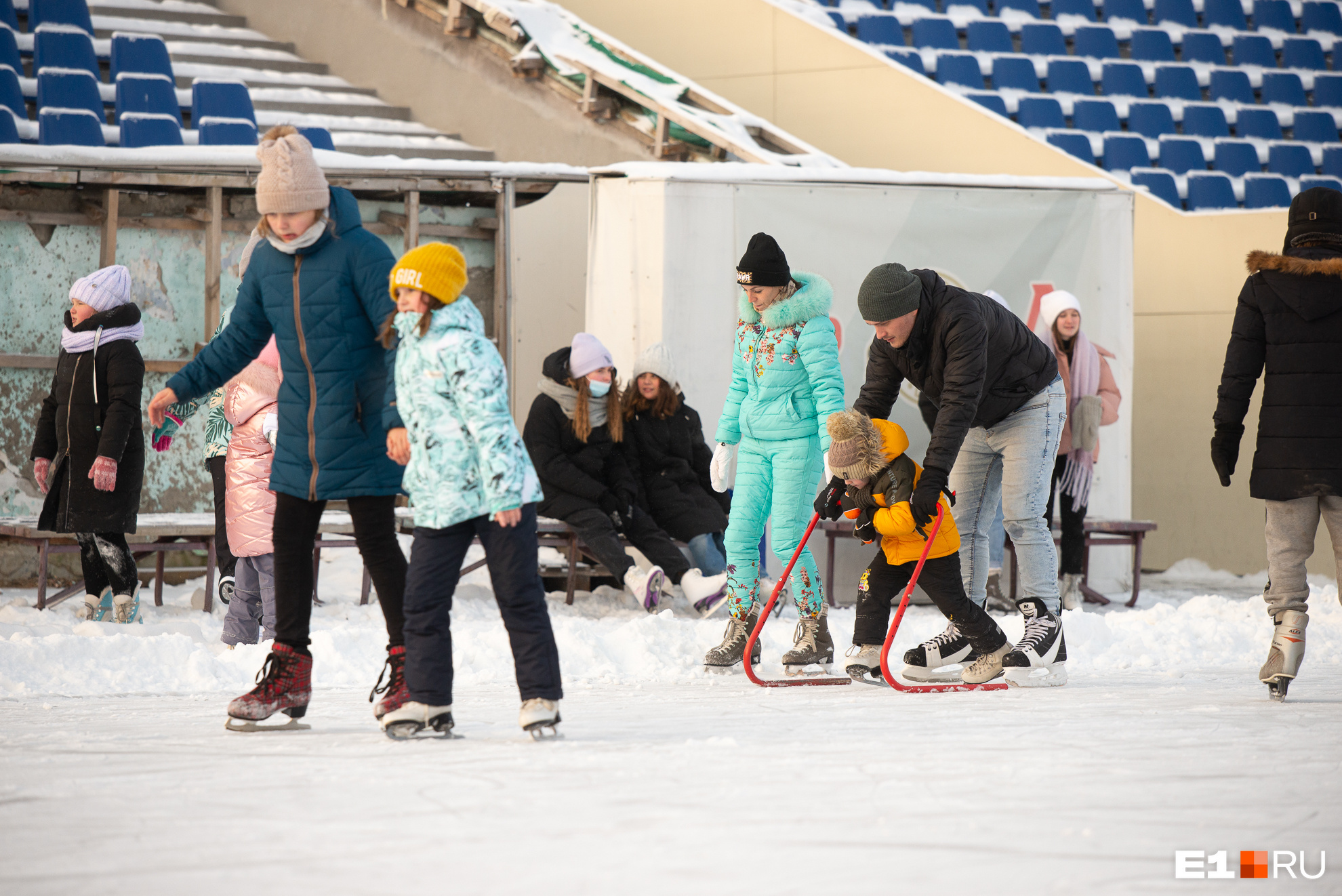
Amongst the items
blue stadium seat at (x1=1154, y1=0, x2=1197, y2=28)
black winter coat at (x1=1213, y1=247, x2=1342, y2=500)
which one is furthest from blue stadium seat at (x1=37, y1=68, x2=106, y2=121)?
blue stadium seat at (x1=1154, y1=0, x2=1197, y2=28)

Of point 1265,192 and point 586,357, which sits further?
point 1265,192

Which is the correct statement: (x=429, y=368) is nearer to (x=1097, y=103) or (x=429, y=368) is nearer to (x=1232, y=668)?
Answer: (x=1232, y=668)

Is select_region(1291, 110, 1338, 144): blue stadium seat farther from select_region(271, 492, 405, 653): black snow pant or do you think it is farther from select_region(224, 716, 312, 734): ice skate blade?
select_region(224, 716, 312, 734): ice skate blade

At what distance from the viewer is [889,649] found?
4.86m

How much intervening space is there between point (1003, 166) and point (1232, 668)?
6.25 meters

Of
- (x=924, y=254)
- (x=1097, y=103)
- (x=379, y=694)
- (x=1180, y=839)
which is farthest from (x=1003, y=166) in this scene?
(x=1180, y=839)

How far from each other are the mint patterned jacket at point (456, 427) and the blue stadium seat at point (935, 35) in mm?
10185

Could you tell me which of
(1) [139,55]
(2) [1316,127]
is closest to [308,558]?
(1) [139,55]

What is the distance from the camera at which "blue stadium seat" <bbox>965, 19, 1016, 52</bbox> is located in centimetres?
1320

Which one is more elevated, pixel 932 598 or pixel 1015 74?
pixel 1015 74

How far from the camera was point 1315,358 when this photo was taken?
450 cm

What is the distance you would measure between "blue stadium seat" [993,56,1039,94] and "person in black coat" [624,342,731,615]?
6.72 m

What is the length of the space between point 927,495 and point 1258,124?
1014 centimetres

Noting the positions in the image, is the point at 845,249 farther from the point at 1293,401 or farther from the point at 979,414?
the point at 1293,401
